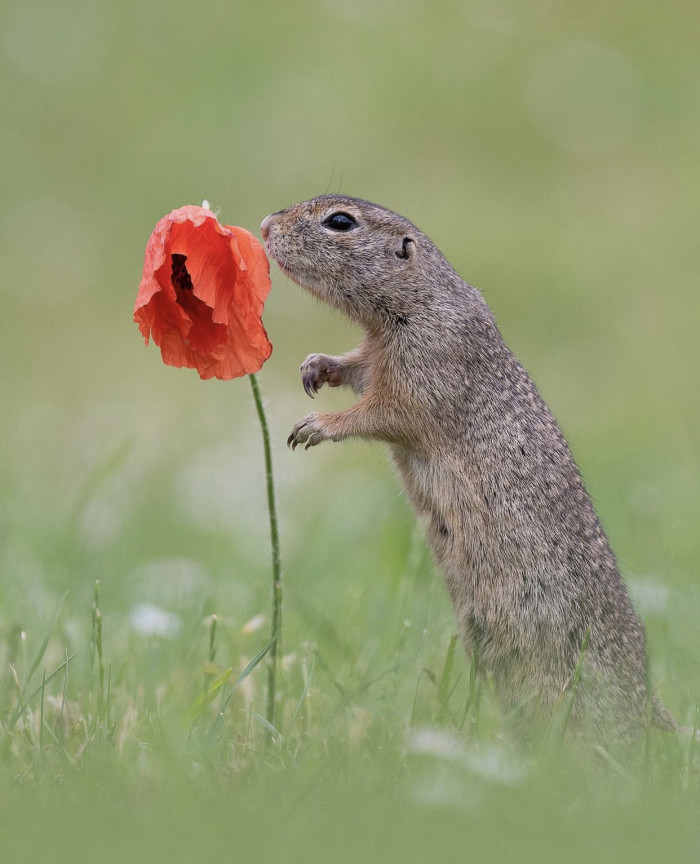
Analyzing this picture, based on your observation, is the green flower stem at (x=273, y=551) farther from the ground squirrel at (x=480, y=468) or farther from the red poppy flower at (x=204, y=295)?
the ground squirrel at (x=480, y=468)

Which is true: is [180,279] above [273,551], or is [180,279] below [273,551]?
above

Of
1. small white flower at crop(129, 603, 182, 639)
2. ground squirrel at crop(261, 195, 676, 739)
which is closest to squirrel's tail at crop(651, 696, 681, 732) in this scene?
ground squirrel at crop(261, 195, 676, 739)

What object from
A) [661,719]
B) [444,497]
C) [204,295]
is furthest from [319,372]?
[661,719]

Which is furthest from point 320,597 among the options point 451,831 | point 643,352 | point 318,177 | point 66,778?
point 318,177

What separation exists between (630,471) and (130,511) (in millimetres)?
3324

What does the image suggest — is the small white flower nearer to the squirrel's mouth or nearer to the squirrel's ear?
the squirrel's mouth

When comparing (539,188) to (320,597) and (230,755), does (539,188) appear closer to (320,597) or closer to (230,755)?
Result: (320,597)

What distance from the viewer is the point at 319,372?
4.72 meters

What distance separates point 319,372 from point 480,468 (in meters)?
0.72

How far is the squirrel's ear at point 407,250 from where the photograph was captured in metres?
4.81

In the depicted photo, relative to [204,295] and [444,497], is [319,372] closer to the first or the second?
[444,497]

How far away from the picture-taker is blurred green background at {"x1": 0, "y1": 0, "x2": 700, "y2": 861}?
5.12 meters

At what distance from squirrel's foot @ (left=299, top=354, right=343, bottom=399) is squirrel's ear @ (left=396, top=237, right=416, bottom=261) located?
477mm

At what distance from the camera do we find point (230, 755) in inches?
152
